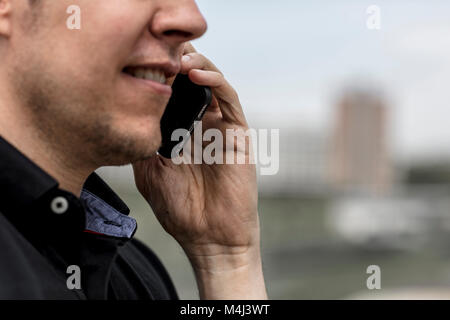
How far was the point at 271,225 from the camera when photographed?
79.6ft

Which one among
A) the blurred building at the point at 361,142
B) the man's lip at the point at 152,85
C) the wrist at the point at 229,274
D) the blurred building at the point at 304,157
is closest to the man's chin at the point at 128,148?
the man's lip at the point at 152,85

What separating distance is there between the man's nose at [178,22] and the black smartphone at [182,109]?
0.47 meters

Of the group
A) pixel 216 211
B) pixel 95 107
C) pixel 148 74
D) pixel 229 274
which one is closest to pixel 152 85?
pixel 148 74

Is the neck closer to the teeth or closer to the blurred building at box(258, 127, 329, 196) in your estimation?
the teeth

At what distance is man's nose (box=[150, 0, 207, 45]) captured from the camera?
6.52ft

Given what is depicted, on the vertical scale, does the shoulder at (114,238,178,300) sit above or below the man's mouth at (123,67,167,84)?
below

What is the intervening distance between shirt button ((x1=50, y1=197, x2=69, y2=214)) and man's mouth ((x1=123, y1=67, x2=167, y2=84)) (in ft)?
1.51

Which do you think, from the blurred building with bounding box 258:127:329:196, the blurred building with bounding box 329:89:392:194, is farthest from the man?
the blurred building with bounding box 258:127:329:196

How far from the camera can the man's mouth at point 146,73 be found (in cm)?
201

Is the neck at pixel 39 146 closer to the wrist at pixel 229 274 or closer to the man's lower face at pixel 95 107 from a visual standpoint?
the man's lower face at pixel 95 107

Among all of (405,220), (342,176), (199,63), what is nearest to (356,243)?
(405,220)

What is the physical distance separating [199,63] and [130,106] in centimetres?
55

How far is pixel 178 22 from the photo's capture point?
2029 millimetres
